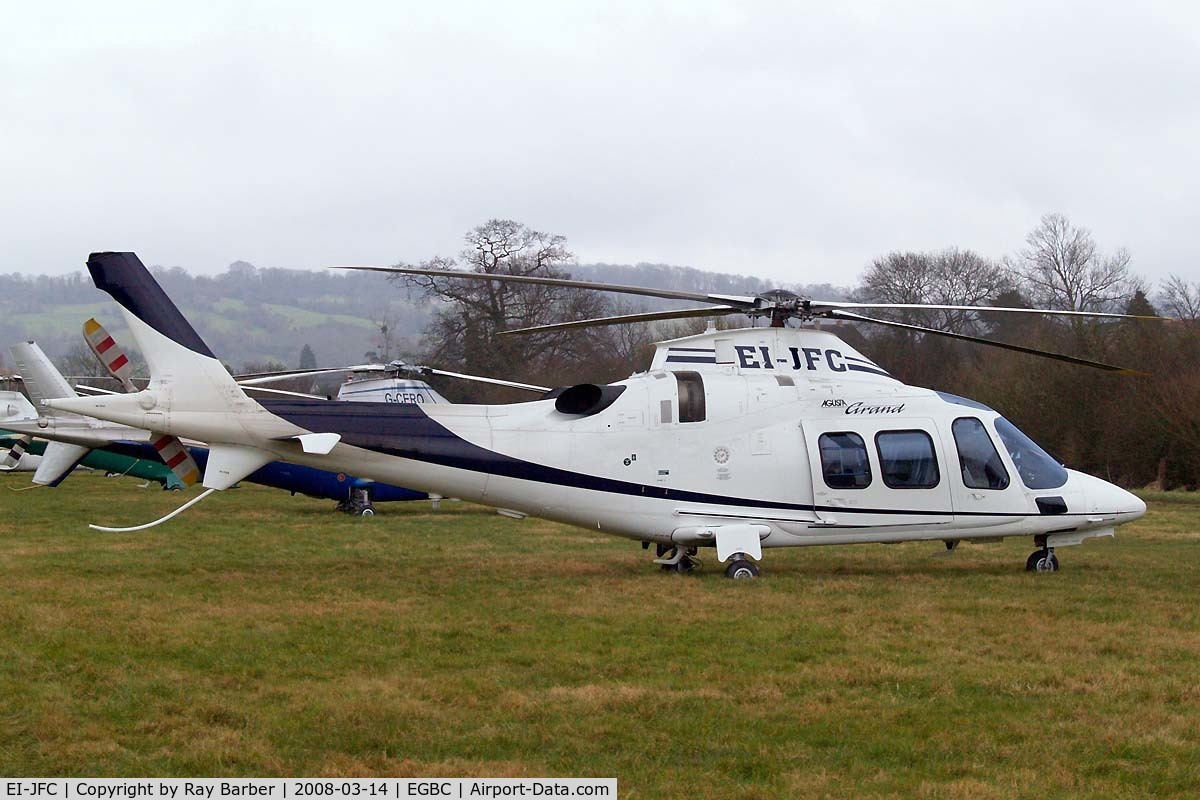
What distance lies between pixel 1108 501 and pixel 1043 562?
3.44 ft

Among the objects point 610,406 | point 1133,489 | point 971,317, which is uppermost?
point 971,317

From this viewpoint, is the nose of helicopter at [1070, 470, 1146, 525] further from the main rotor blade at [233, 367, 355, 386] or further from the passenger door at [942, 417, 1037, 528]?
the main rotor blade at [233, 367, 355, 386]

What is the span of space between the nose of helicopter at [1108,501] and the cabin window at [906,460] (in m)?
1.92

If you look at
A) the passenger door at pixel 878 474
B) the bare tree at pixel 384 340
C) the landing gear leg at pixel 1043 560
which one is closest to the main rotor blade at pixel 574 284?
the passenger door at pixel 878 474

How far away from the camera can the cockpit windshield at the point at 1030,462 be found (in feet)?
47.3

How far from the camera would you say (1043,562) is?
48.3 ft

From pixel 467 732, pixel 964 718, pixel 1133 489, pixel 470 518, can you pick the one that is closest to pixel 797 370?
pixel 964 718

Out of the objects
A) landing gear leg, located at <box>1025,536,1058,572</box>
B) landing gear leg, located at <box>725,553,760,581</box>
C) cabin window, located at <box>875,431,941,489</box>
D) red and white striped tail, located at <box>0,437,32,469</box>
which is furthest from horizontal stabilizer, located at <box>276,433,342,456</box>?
red and white striped tail, located at <box>0,437,32,469</box>

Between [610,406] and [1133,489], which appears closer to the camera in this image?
[610,406]

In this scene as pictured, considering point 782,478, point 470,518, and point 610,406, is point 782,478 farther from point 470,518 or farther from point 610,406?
point 470,518

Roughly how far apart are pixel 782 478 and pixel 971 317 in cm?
3920

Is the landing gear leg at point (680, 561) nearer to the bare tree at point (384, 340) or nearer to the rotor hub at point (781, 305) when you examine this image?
the rotor hub at point (781, 305)

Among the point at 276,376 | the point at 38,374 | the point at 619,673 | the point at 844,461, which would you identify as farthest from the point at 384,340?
the point at 619,673

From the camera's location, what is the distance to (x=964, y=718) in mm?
7184
